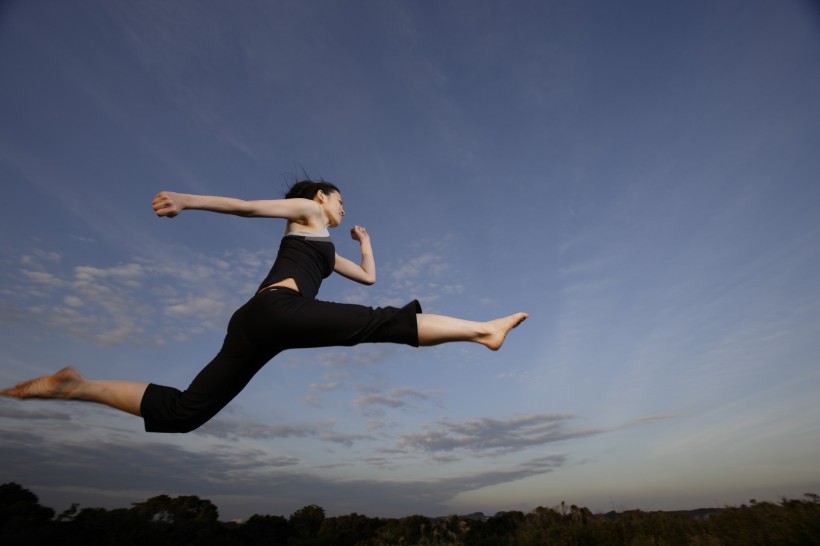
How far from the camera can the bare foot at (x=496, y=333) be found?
8.08ft

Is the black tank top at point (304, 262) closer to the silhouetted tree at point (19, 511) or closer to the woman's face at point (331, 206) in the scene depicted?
the woman's face at point (331, 206)

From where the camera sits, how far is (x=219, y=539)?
14.1m

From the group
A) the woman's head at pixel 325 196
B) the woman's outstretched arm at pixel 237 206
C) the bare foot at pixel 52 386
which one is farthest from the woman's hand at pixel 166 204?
the bare foot at pixel 52 386

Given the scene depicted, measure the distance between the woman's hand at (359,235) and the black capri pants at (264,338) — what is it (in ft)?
4.80

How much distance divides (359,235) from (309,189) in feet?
2.38

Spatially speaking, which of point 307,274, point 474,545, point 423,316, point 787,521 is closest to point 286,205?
point 307,274

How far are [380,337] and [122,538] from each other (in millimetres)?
12114

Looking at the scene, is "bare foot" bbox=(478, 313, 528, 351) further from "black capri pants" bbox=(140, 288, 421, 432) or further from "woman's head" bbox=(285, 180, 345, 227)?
"woman's head" bbox=(285, 180, 345, 227)

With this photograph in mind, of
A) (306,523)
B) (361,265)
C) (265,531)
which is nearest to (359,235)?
(361,265)

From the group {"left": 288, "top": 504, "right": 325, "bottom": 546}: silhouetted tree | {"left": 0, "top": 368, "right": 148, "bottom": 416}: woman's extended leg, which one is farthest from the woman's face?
{"left": 288, "top": 504, "right": 325, "bottom": 546}: silhouetted tree

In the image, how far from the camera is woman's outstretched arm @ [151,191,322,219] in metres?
2.16

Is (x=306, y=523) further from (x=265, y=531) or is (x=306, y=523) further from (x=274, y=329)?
(x=274, y=329)

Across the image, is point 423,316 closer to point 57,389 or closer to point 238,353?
point 238,353

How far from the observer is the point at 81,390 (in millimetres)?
2559
